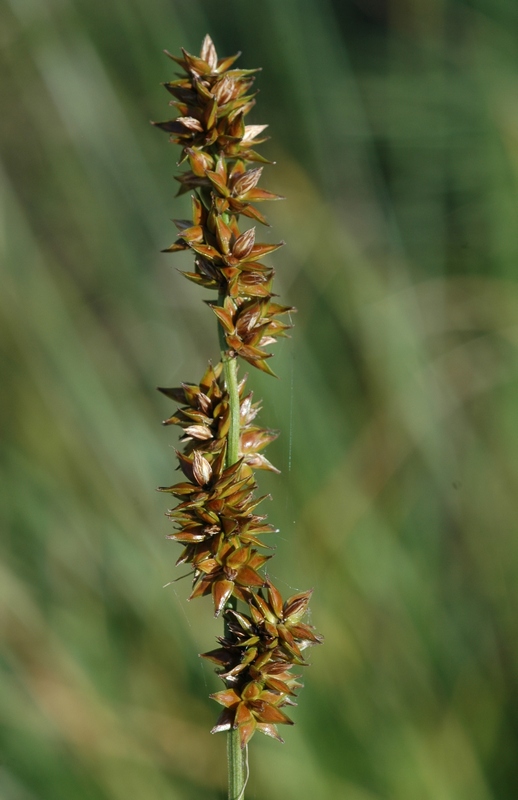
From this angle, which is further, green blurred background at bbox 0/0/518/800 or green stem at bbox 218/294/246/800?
green blurred background at bbox 0/0/518/800

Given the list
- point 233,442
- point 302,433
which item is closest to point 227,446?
point 233,442

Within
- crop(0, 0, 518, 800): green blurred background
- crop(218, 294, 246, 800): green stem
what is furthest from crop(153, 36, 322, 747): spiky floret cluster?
crop(0, 0, 518, 800): green blurred background

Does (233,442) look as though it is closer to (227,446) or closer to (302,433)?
(227,446)

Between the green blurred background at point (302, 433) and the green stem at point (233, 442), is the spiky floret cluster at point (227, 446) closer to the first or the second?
the green stem at point (233, 442)

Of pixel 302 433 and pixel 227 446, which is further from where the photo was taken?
pixel 302 433

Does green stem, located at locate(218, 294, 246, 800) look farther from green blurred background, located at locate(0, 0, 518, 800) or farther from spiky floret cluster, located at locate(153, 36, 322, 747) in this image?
green blurred background, located at locate(0, 0, 518, 800)
